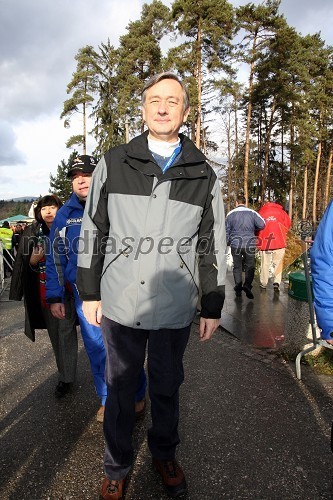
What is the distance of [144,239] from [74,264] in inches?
44.2

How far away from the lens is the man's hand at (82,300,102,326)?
2.08m

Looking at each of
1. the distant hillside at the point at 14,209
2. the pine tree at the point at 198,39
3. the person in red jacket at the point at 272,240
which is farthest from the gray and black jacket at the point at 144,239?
the distant hillside at the point at 14,209

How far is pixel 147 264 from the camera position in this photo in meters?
1.95

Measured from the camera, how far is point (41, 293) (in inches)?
141

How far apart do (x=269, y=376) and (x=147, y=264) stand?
245 cm

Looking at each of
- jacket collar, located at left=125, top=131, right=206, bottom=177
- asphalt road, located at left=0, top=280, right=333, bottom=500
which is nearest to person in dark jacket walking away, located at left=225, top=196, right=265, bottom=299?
asphalt road, located at left=0, top=280, right=333, bottom=500

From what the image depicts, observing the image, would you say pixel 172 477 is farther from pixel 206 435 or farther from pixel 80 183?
pixel 80 183

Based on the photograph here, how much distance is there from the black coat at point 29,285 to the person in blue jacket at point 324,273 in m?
2.71

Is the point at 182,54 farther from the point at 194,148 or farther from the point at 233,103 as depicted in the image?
the point at 194,148

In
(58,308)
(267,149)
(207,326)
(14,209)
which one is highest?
(267,149)

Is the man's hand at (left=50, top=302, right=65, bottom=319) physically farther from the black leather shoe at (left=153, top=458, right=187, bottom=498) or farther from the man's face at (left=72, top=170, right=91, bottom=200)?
the black leather shoe at (left=153, top=458, right=187, bottom=498)

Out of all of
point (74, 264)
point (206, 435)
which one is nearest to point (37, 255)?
point (74, 264)

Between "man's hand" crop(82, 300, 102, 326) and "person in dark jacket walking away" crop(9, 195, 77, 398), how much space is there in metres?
1.32

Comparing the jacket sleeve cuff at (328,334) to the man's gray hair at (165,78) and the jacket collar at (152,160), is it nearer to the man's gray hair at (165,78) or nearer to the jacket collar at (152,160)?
the jacket collar at (152,160)
